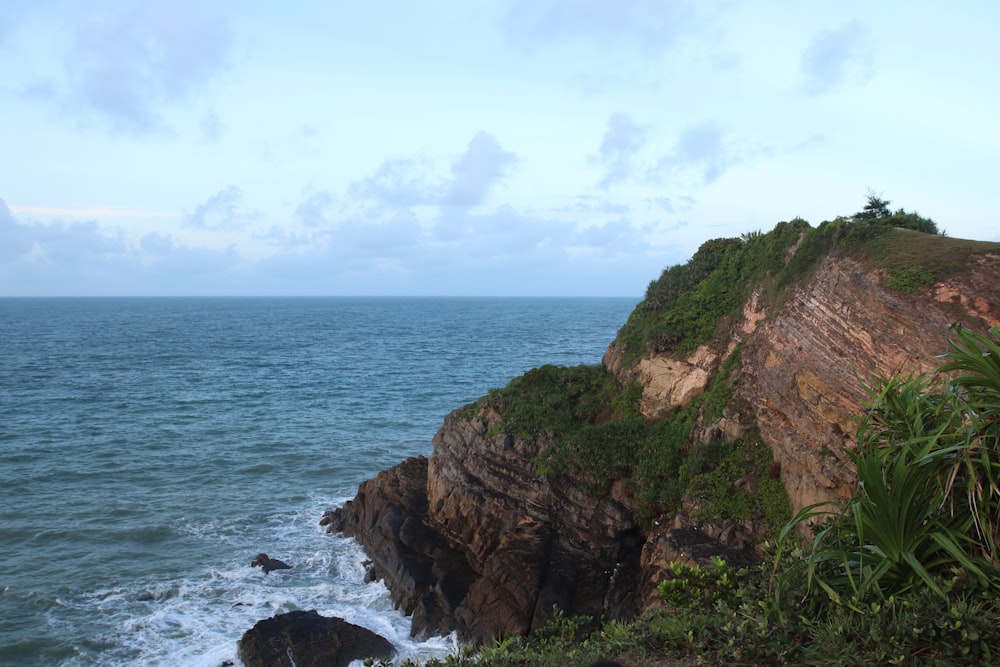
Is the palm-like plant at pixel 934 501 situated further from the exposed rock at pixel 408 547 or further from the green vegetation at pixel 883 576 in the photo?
the exposed rock at pixel 408 547

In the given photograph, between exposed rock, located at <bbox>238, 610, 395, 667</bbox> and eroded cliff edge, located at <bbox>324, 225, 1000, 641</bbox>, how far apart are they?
1371 millimetres

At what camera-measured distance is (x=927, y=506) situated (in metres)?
5.73

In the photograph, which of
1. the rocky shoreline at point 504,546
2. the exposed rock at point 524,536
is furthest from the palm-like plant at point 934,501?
the exposed rock at point 524,536

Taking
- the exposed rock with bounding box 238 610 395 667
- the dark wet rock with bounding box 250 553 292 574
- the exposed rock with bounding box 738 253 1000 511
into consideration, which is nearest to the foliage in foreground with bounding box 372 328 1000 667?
the exposed rock with bounding box 738 253 1000 511

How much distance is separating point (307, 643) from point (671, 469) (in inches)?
358

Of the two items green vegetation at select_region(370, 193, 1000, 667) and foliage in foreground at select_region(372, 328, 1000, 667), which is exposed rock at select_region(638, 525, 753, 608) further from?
foliage in foreground at select_region(372, 328, 1000, 667)

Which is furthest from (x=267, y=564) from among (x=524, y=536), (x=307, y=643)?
(x=524, y=536)

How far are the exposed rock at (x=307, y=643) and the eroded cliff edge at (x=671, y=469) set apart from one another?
1.37 meters

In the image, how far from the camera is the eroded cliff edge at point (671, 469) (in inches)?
527

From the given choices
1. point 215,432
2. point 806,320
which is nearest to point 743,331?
point 806,320

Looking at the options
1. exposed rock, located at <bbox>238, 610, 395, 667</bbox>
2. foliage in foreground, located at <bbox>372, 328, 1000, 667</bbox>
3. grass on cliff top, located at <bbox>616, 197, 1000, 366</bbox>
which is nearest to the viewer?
foliage in foreground, located at <bbox>372, 328, 1000, 667</bbox>

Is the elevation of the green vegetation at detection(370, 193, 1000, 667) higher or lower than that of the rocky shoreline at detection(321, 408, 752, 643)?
higher

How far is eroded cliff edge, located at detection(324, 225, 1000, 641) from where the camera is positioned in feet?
43.9

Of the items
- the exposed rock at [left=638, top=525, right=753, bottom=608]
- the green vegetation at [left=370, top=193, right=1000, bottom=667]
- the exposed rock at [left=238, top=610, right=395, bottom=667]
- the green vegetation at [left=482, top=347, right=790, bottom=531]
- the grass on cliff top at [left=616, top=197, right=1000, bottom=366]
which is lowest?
the exposed rock at [left=238, top=610, right=395, bottom=667]
